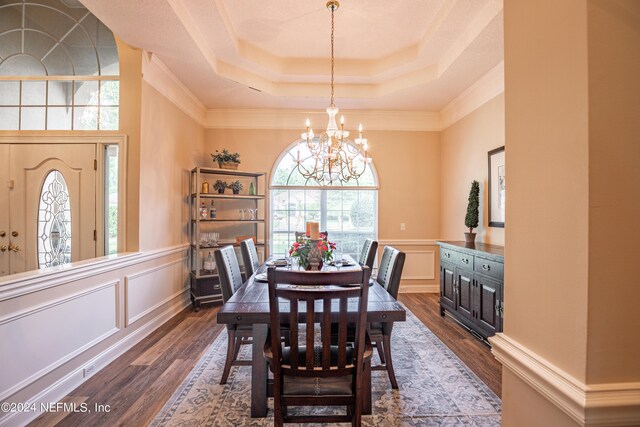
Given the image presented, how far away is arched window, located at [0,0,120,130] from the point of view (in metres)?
3.25

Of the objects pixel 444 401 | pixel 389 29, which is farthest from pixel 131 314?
pixel 389 29

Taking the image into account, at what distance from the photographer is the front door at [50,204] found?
319 centimetres

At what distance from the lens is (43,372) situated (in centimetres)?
212

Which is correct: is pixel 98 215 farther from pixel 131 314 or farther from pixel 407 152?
pixel 407 152

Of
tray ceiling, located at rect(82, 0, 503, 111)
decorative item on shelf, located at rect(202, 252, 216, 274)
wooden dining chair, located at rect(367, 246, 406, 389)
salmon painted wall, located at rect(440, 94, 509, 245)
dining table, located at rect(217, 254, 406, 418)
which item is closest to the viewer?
dining table, located at rect(217, 254, 406, 418)

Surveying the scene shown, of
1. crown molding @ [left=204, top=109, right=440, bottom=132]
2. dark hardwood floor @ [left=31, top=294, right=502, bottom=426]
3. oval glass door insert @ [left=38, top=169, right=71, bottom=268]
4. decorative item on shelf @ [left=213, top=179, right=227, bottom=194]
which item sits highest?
crown molding @ [left=204, top=109, right=440, bottom=132]

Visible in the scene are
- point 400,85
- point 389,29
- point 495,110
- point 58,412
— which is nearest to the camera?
point 58,412

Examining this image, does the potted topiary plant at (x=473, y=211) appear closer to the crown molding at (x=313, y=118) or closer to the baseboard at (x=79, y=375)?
the crown molding at (x=313, y=118)

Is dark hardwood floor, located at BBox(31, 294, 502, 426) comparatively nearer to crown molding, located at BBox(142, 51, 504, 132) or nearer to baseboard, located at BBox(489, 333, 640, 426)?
baseboard, located at BBox(489, 333, 640, 426)

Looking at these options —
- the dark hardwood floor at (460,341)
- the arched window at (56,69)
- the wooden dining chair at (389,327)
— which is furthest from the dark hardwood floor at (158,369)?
the arched window at (56,69)

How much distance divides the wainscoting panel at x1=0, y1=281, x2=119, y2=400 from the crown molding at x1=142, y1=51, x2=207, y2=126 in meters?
2.23

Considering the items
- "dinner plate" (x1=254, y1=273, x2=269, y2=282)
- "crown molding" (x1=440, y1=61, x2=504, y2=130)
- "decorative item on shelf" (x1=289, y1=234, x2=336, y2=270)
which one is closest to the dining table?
"dinner plate" (x1=254, y1=273, x2=269, y2=282)

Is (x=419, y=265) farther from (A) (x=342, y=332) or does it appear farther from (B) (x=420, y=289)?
(A) (x=342, y=332)

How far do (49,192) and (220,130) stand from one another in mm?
2463
